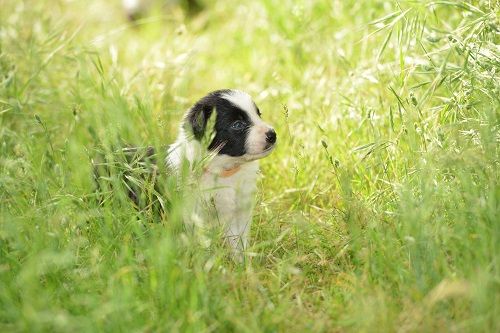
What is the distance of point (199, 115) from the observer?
3893 millimetres

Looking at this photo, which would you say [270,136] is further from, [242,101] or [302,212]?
[302,212]

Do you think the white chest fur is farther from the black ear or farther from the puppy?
the black ear

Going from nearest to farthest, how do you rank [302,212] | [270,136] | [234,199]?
1. [270,136]
2. [234,199]
3. [302,212]

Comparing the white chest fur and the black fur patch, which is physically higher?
the black fur patch

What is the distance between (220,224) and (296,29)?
3.10m

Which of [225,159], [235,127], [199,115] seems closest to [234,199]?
[225,159]

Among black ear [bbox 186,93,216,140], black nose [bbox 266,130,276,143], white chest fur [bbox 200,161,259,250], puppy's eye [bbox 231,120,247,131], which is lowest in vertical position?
white chest fur [bbox 200,161,259,250]

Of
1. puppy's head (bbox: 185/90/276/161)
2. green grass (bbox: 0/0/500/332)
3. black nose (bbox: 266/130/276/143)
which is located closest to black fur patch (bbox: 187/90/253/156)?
puppy's head (bbox: 185/90/276/161)

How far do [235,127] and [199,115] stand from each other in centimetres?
21

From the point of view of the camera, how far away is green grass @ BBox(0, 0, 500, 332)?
289 cm

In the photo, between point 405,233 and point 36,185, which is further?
point 36,185

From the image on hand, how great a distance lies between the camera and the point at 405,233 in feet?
10.8

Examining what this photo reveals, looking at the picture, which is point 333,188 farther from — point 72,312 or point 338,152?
point 72,312

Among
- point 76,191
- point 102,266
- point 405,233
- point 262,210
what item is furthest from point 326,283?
point 76,191
